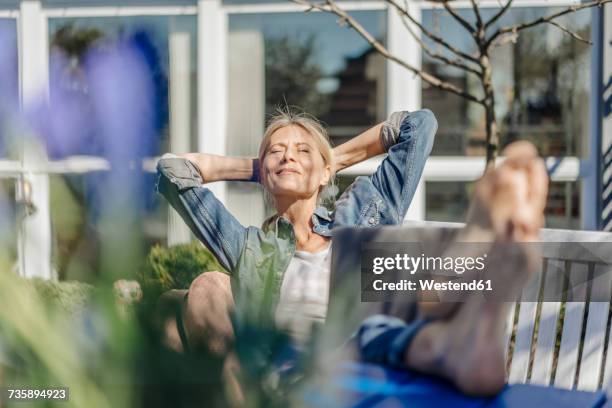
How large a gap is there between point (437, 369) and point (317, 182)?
108 centimetres

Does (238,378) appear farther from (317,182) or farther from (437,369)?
(317,182)

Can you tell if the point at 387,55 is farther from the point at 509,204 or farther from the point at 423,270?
the point at 509,204

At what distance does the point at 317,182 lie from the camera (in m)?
1.74

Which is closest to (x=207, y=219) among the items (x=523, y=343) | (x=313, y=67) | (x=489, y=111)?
(x=523, y=343)

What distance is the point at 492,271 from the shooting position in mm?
636

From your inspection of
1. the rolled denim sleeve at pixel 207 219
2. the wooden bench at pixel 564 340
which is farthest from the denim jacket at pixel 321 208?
the wooden bench at pixel 564 340

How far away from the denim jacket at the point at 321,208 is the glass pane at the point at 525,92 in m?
2.22

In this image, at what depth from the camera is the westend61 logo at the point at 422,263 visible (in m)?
0.70

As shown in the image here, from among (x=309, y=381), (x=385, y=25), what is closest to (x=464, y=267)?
(x=309, y=381)

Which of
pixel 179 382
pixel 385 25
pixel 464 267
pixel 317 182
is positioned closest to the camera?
pixel 179 382

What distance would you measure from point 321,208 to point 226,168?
285 millimetres

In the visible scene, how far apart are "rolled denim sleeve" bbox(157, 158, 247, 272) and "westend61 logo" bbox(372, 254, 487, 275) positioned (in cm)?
75

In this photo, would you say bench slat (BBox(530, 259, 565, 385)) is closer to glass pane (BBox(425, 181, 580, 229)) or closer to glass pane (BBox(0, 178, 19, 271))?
glass pane (BBox(0, 178, 19, 271))

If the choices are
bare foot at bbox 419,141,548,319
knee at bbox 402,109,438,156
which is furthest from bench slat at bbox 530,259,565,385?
bare foot at bbox 419,141,548,319
